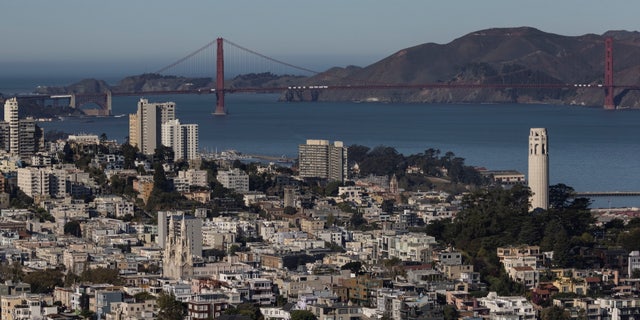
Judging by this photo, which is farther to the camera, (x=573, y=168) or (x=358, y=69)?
(x=358, y=69)

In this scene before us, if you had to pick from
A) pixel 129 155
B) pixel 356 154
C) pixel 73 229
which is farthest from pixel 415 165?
pixel 73 229

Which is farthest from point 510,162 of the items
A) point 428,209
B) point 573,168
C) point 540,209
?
point 540,209

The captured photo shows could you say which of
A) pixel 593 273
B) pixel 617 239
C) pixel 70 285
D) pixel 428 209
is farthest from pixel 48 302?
pixel 428 209

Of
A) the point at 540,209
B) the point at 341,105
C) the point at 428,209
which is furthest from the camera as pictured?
the point at 341,105

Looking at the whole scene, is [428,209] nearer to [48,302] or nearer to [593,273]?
[593,273]

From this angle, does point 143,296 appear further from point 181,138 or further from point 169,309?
point 181,138

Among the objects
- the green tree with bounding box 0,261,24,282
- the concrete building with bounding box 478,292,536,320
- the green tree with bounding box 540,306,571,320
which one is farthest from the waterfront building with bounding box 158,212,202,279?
the green tree with bounding box 540,306,571,320

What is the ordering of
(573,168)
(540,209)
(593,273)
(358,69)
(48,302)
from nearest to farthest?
(48,302) → (593,273) → (540,209) → (573,168) → (358,69)
